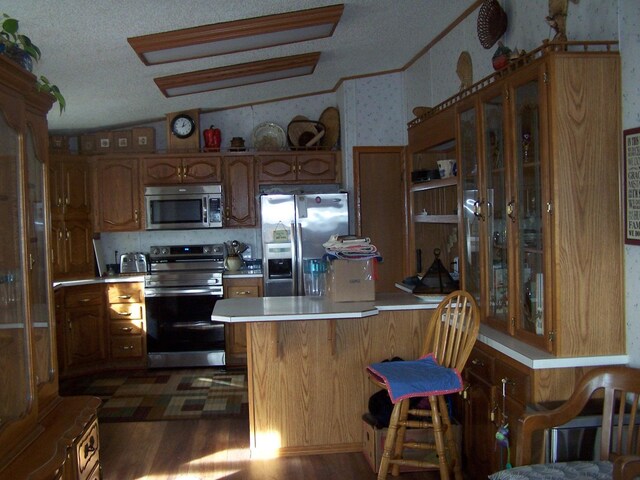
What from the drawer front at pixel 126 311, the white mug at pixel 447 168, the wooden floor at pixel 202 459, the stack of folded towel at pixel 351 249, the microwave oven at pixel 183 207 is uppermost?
the white mug at pixel 447 168

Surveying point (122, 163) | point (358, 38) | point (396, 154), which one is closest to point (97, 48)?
point (358, 38)

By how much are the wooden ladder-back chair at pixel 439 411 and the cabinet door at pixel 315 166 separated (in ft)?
9.72

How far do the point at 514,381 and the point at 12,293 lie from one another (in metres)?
1.97

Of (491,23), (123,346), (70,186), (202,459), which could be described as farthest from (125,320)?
(491,23)

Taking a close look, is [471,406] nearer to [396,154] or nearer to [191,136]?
[396,154]

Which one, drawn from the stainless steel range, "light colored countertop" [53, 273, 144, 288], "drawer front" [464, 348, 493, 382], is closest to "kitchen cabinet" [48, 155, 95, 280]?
"light colored countertop" [53, 273, 144, 288]

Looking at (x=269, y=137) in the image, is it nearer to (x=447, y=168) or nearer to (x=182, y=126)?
(x=182, y=126)

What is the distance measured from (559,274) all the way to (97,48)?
270 cm

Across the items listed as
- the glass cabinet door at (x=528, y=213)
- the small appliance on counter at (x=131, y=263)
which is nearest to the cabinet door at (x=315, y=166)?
the small appliance on counter at (x=131, y=263)

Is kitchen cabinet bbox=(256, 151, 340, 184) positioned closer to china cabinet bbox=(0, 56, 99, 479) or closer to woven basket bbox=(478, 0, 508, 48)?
woven basket bbox=(478, 0, 508, 48)

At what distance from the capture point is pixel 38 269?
2293 mm

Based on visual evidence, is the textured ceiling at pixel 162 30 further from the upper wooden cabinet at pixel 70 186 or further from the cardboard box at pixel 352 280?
the cardboard box at pixel 352 280

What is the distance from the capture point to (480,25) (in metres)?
3.61

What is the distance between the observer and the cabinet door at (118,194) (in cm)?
600
